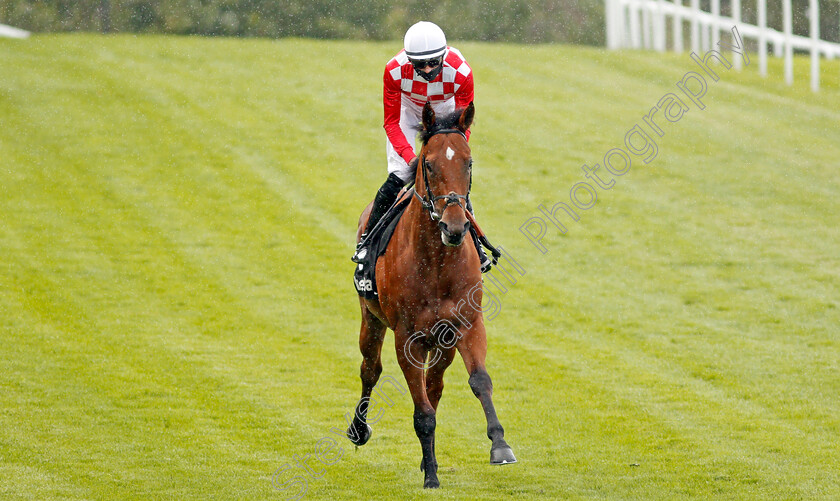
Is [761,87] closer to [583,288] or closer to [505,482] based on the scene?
[583,288]

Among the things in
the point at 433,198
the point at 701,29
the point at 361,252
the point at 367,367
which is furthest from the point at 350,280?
the point at 701,29

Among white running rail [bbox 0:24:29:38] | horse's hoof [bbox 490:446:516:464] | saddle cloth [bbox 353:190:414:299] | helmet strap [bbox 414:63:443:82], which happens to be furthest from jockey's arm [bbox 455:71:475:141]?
white running rail [bbox 0:24:29:38]

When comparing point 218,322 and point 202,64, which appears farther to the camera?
point 202,64

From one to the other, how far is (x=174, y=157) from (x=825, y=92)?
12725 mm

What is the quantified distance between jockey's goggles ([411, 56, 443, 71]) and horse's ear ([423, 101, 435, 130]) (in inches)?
24.2

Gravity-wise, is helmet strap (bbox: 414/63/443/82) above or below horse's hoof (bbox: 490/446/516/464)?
above

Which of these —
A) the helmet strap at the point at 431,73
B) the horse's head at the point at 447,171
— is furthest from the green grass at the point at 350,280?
the helmet strap at the point at 431,73

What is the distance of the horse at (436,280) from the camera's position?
5590mm

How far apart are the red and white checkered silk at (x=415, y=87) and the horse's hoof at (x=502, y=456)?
1.98m

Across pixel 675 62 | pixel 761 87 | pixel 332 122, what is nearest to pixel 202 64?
pixel 332 122

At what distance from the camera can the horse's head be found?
214 inches

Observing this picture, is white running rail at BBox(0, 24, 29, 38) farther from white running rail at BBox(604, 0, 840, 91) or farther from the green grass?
white running rail at BBox(604, 0, 840, 91)

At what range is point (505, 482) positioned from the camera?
6453 millimetres

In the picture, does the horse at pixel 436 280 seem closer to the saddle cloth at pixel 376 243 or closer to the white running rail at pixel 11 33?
the saddle cloth at pixel 376 243
